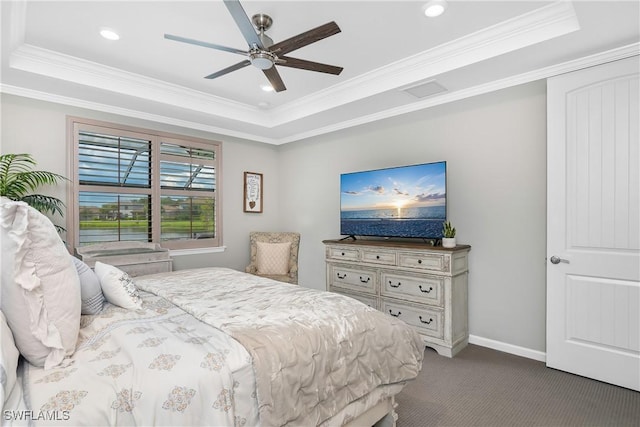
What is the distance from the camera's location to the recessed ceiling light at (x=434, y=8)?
2.29 meters

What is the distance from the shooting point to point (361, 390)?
1.68 meters

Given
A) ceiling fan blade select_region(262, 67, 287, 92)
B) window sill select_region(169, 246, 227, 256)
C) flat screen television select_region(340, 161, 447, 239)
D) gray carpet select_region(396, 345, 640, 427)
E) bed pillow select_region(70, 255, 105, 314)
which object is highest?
ceiling fan blade select_region(262, 67, 287, 92)

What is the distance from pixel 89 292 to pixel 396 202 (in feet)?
9.51

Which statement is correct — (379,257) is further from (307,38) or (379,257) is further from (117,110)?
(117,110)

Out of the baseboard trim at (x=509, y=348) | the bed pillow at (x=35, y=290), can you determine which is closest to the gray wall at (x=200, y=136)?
the bed pillow at (x=35, y=290)

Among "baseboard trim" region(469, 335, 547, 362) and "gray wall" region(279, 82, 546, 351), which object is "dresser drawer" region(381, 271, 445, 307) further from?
"baseboard trim" region(469, 335, 547, 362)

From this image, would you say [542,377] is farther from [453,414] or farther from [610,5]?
[610,5]

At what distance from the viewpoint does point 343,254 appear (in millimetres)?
3996

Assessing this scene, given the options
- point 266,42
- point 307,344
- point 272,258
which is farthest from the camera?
point 272,258

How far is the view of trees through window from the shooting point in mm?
3713

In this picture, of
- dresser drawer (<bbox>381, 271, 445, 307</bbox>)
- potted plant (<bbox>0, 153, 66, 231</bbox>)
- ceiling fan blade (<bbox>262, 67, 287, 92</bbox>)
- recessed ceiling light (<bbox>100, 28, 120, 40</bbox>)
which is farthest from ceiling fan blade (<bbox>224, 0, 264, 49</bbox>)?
dresser drawer (<bbox>381, 271, 445, 307</bbox>)

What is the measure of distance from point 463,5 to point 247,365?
2.63 metres

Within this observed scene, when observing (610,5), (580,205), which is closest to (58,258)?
(610,5)

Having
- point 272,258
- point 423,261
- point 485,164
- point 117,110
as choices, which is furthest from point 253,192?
point 485,164
